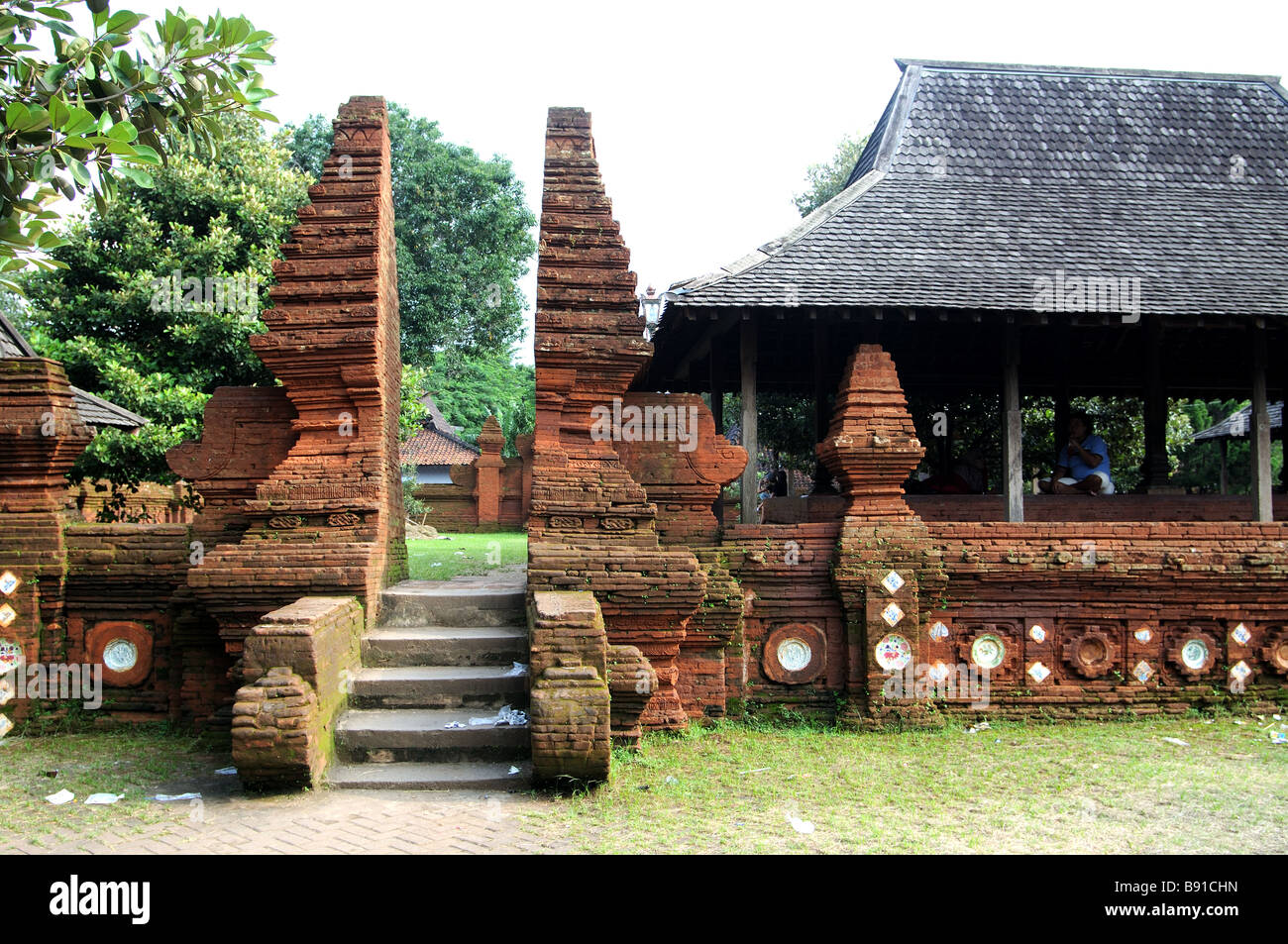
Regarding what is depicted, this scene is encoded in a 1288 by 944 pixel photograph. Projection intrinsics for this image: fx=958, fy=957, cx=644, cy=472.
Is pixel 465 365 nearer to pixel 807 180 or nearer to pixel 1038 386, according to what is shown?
pixel 807 180

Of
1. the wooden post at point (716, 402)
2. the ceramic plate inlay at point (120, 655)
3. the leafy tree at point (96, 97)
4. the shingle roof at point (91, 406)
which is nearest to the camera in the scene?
the leafy tree at point (96, 97)

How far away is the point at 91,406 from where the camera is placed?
10711 mm

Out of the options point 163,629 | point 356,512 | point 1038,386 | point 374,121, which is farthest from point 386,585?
point 1038,386

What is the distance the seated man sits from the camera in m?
10.0

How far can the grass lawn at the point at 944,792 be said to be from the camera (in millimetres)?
5023

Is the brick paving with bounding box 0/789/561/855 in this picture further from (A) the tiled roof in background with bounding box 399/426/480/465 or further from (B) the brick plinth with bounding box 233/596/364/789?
(A) the tiled roof in background with bounding box 399/426/480/465

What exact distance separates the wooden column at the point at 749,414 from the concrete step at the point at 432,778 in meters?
3.46

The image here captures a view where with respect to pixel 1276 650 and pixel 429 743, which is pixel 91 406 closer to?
pixel 429 743

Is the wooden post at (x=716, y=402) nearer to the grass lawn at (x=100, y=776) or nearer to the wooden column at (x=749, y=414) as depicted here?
the wooden column at (x=749, y=414)

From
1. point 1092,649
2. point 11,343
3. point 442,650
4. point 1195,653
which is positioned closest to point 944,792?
point 1092,649

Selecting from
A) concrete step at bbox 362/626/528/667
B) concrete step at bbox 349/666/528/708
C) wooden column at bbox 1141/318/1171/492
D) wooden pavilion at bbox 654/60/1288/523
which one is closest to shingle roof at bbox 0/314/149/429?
concrete step at bbox 362/626/528/667

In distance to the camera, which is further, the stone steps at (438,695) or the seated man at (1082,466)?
the seated man at (1082,466)

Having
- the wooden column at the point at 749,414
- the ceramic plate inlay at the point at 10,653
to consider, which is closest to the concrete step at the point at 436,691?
the wooden column at the point at 749,414

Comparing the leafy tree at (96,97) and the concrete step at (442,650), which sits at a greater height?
the leafy tree at (96,97)
